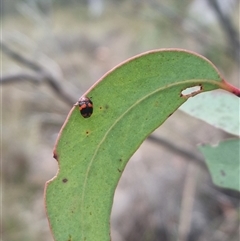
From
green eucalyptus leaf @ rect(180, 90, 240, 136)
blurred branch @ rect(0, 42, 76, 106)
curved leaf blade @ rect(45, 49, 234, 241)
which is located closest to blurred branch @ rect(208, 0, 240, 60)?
blurred branch @ rect(0, 42, 76, 106)

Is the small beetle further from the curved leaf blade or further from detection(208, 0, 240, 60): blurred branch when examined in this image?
detection(208, 0, 240, 60): blurred branch

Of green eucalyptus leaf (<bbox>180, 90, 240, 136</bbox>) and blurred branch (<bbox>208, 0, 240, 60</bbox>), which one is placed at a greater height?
blurred branch (<bbox>208, 0, 240, 60</bbox>)

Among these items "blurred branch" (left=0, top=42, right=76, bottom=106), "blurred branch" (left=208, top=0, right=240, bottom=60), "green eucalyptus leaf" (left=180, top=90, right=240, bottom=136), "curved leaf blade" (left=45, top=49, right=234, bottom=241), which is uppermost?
"blurred branch" (left=208, top=0, right=240, bottom=60)

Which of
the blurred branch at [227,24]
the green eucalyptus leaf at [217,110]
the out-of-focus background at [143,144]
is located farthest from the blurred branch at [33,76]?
the blurred branch at [227,24]

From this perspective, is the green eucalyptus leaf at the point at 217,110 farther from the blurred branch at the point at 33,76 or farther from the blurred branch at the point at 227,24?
the blurred branch at the point at 227,24

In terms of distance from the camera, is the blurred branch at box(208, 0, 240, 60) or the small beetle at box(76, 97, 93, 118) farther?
the blurred branch at box(208, 0, 240, 60)

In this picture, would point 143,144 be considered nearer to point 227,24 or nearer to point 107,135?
point 227,24

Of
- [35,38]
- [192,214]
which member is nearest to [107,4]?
[35,38]

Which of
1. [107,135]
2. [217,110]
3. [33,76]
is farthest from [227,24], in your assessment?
[107,135]
